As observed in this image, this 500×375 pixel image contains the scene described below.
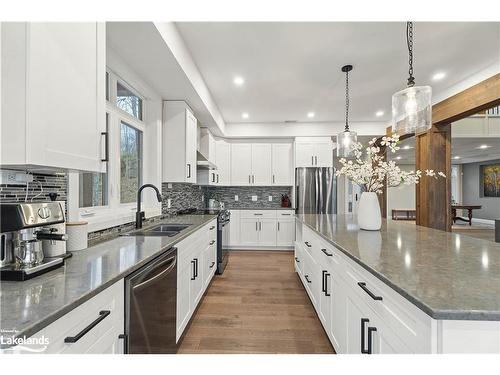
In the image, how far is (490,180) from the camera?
33.6ft

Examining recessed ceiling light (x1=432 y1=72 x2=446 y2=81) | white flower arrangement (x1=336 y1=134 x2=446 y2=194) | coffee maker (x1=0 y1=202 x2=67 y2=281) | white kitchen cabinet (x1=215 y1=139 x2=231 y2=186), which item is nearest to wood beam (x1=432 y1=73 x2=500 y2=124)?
recessed ceiling light (x1=432 y1=72 x2=446 y2=81)

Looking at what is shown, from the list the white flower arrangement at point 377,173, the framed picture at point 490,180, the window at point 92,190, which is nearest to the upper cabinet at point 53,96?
the window at point 92,190

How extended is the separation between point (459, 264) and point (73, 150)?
1.95 meters

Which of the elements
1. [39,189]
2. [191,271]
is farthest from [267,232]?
[39,189]

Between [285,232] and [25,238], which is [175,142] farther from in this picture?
[285,232]

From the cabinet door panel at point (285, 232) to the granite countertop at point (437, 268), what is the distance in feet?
11.1

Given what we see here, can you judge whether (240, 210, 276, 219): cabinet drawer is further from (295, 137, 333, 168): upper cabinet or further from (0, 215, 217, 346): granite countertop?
(0, 215, 217, 346): granite countertop

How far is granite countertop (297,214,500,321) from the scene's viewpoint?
0.81m

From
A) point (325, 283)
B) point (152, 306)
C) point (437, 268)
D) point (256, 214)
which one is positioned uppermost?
point (437, 268)

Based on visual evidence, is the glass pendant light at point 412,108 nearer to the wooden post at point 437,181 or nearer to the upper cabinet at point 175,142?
the upper cabinet at point 175,142

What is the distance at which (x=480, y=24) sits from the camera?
230 centimetres

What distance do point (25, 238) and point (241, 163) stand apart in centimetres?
476
